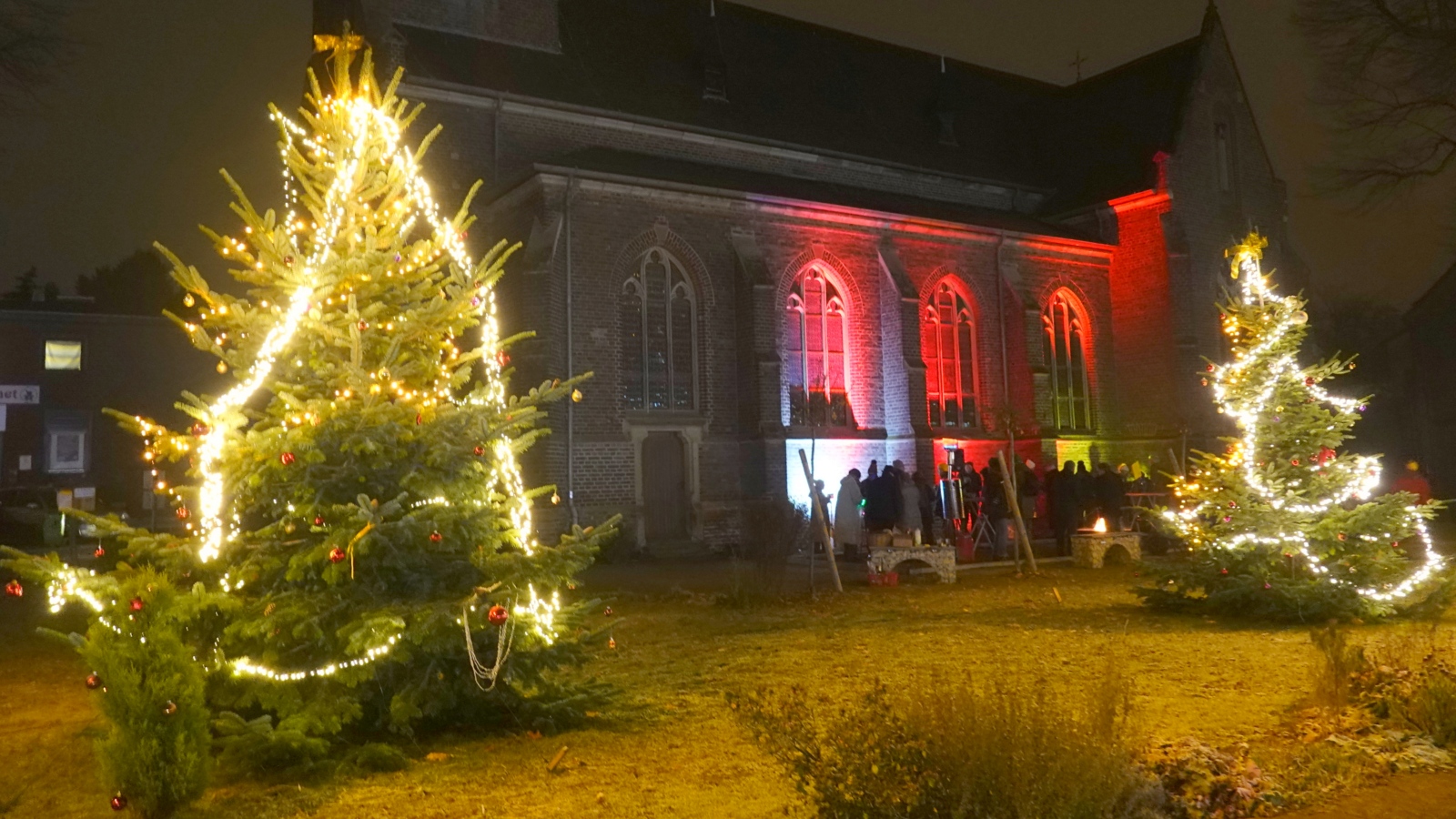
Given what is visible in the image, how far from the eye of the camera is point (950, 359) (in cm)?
2461

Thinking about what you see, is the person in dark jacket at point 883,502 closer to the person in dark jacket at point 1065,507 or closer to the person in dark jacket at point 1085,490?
the person in dark jacket at point 1065,507

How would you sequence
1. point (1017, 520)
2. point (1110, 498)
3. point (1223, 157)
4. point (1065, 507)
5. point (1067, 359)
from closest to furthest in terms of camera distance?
point (1017, 520)
point (1065, 507)
point (1110, 498)
point (1067, 359)
point (1223, 157)

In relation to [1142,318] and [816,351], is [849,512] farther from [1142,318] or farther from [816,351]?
[1142,318]

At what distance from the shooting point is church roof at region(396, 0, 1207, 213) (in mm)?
23188

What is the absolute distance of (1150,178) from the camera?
26.6 m

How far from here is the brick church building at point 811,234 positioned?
19.9 meters

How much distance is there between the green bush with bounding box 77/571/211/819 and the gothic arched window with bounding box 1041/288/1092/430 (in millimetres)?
23643

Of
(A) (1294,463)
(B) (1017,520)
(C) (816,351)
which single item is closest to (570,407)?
(C) (816,351)

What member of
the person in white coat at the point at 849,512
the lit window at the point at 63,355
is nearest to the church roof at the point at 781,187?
the person in white coat at the point at 849,512

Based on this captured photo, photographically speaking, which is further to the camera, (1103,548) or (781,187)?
(781,187)

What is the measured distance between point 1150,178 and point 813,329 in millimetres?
10466

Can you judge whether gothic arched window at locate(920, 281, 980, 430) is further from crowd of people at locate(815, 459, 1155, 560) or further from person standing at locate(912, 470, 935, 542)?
person standing at locate(912, 470, 935, 542)

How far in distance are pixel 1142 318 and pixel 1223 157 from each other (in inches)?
215

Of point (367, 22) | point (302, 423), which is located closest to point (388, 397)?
point (302, 423)
